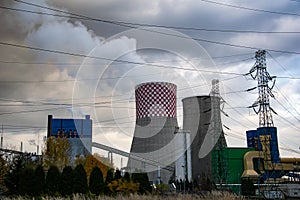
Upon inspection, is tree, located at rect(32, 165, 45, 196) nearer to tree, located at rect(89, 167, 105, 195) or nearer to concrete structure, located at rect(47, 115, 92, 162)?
tree, located at rect(89, 167, 105, 195)

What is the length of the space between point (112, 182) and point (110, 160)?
67.7 ft

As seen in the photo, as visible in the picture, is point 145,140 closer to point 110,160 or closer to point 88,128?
point 110,160

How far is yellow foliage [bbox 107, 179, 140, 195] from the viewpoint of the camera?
21.9 m

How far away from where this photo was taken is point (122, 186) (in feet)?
73.8

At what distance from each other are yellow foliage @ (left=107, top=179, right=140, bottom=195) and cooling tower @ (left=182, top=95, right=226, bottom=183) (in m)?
21.3

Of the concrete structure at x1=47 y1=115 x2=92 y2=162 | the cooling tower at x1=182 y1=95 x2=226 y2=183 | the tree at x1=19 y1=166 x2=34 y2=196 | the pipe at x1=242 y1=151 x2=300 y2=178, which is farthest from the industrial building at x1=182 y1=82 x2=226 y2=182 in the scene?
the tree at x1=19 y1=166 x2=34 y2=196

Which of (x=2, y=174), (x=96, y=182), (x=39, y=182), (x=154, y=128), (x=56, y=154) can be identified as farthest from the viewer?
(x=154, y=128)

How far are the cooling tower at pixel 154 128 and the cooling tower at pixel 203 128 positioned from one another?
214 inches

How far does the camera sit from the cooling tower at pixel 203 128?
45438mm

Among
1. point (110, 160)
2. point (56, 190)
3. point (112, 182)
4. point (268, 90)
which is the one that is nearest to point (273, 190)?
point (268, 90)

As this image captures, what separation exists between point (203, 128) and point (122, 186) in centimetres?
2835

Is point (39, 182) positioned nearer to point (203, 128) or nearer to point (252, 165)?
A: point (203, 128)

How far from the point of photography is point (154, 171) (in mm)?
42594

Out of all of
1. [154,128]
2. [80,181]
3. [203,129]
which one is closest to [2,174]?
[80,181]
